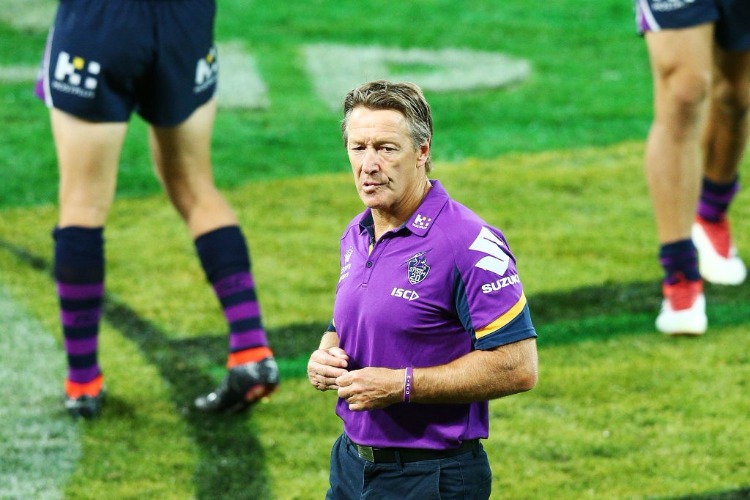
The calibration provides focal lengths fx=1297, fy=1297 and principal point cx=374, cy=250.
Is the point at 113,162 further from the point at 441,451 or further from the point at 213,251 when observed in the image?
the point at 441,451

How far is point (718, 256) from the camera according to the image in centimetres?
620

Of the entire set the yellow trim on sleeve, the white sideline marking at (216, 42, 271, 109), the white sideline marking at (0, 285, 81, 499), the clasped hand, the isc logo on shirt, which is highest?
the isc logo on shirt

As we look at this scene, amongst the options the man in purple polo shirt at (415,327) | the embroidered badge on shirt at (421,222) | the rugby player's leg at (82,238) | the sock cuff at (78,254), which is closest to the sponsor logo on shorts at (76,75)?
the rugby player's leg at (82,238)

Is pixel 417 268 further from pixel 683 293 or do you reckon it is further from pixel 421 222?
pixel 683 293

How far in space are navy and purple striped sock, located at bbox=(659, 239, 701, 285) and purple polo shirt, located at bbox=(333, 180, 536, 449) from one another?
269 cm

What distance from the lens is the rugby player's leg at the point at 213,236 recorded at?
4.93 metres

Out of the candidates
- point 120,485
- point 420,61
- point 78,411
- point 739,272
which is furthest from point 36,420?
point 420,61

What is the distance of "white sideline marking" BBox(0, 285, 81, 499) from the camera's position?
173 inches

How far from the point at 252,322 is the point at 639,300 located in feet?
6.51

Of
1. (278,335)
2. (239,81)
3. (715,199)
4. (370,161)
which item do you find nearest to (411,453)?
(370,161)

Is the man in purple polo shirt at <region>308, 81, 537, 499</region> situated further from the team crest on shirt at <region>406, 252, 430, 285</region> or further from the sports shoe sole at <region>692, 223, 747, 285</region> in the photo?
the sports shoe sole at <region>692, 223, 747, 285</region>

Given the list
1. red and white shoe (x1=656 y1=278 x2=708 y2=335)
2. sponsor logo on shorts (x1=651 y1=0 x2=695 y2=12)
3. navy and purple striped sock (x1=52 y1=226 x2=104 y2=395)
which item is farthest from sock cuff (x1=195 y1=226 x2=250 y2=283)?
sponsor logo on shorts (x1=651 y1=0 x2=695 y2=12)

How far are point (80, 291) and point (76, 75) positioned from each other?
2.63 ft

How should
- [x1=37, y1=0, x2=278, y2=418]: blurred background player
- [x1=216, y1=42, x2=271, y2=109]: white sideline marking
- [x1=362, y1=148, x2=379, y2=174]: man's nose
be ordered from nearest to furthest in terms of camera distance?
[x1=362, y1=148, x2=379, y2=174]: man's nose → [x1=37, y1=0, x2=278, y2=418]: blurred background player → [x1=216, y1=42, x2=271, y2=109]: white sideline marking
